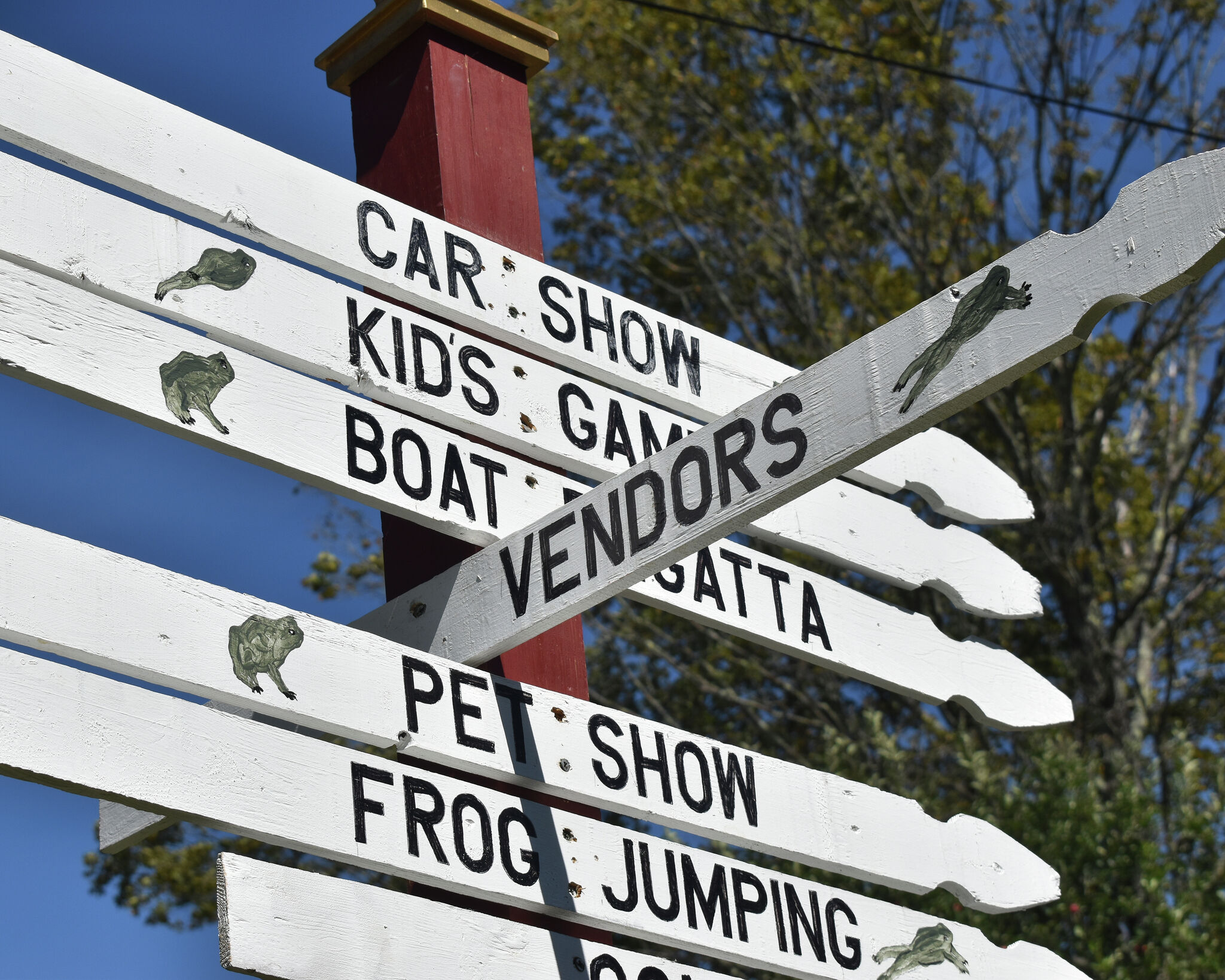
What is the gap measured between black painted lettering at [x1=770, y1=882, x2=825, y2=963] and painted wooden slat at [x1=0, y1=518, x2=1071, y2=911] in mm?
71

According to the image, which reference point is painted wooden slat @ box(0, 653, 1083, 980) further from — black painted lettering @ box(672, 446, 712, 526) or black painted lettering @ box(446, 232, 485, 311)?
black painted lettering @ box(446, 232, 485, 311)

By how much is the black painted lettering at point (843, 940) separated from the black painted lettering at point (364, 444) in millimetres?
1051

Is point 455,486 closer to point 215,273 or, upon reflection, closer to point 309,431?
point 309,431

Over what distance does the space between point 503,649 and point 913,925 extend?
0.98 meters

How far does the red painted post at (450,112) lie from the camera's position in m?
2.93

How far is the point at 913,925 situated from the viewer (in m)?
2.86

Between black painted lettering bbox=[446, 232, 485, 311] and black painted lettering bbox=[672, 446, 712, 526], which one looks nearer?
black painted lettering bbox=[672, 446, 712, 526]

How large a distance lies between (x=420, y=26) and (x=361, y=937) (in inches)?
68.8

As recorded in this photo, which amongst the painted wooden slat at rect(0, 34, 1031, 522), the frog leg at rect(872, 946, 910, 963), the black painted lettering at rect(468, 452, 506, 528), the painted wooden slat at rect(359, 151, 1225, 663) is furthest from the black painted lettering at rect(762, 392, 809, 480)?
the frog leg at rect(872, 946, 910, 963)

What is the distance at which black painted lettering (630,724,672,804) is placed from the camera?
254 centimetres

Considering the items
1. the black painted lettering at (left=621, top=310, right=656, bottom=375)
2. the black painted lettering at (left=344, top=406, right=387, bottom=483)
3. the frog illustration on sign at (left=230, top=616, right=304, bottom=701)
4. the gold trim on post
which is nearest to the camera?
the frog illustration on sign at (left=230, top=616, right=304, bottom=701)

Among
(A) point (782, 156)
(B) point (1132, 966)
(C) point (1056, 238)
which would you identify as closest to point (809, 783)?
(C) point (1056, 238)

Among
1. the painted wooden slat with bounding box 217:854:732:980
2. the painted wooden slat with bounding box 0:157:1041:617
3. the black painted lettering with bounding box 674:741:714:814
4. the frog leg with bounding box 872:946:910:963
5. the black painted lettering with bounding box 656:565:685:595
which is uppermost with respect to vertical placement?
the painted wooden slat with bounding box 0:157:1041:617

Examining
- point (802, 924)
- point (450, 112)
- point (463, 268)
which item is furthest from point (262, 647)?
point (450, 112)
